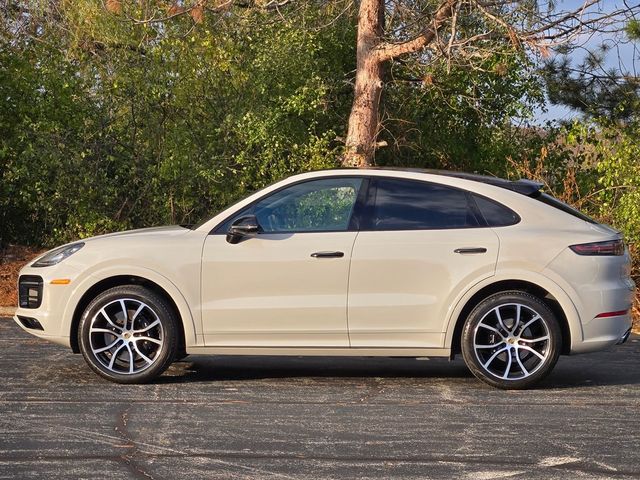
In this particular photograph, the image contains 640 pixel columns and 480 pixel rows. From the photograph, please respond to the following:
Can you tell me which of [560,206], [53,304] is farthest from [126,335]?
[560,206]

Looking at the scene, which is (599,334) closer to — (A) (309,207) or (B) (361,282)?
(B) (361,282)

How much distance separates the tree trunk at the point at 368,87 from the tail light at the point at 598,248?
319 inches

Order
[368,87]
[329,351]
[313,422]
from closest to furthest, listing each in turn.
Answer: [313,422] → [329,351] → [368,87]

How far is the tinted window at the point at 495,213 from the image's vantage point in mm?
9016

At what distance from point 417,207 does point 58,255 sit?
2786mm

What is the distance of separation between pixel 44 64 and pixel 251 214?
9728mm

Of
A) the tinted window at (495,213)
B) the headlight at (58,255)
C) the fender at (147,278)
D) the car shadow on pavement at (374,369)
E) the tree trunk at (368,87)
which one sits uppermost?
the tree trunk at (368,87)

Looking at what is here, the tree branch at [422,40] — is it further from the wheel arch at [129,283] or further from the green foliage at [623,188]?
the wheel arch at [129,283]

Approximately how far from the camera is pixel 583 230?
8.98 metres

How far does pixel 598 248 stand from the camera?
29.2 feet

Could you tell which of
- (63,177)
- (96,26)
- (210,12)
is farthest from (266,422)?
(96,26)

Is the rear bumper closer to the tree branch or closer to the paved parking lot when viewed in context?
the paved parking lot

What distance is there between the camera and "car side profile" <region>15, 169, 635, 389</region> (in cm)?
886

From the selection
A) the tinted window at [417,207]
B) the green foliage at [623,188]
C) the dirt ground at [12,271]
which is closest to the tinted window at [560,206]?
the tinted window at [417,207]
